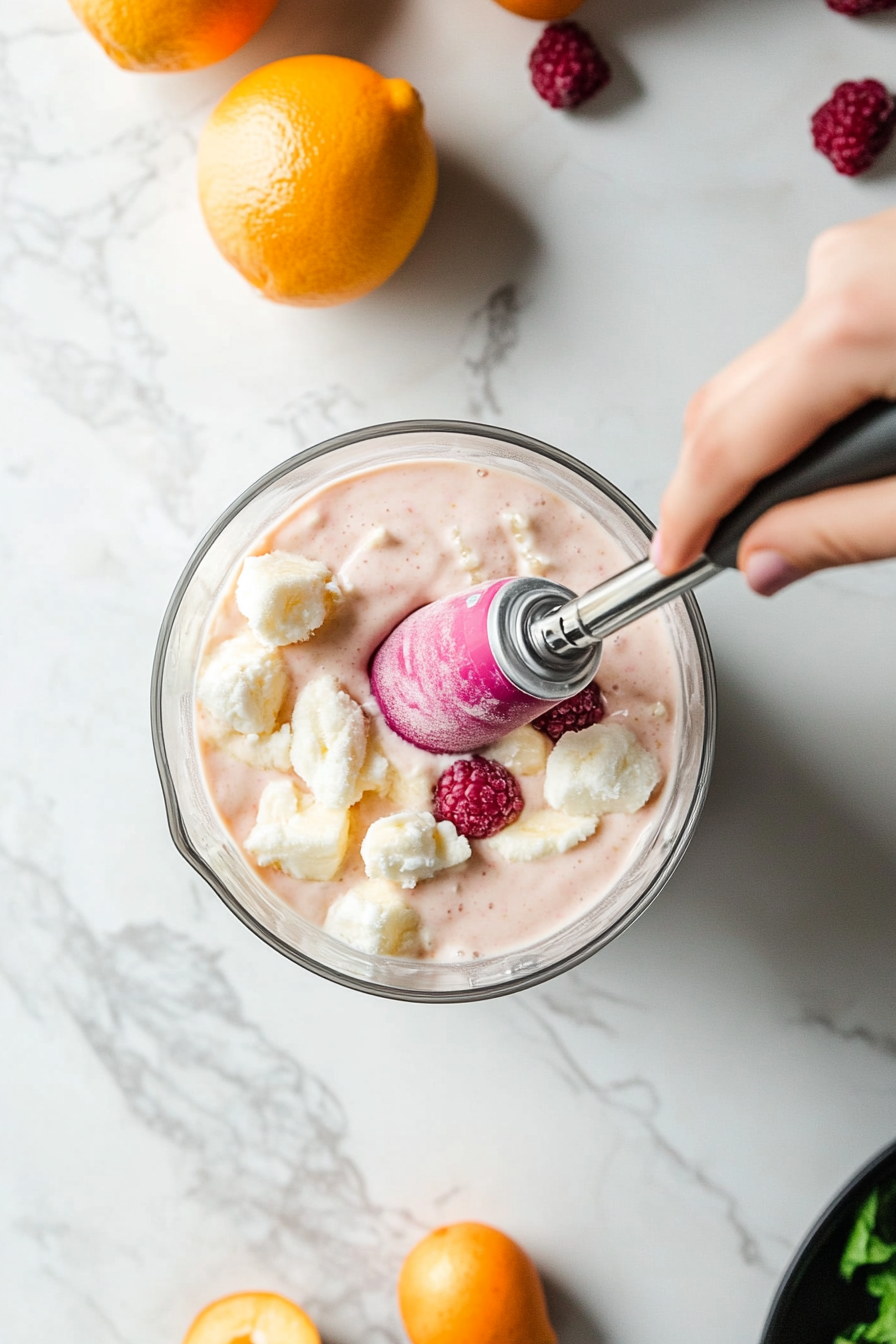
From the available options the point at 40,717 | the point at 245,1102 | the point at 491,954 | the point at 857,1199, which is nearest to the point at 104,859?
the point at 40,717

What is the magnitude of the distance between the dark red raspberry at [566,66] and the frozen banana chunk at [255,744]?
82 centimetres

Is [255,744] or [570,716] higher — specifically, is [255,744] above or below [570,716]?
above

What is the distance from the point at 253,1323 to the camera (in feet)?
4.31

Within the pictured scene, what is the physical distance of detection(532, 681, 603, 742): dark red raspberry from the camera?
118 cm

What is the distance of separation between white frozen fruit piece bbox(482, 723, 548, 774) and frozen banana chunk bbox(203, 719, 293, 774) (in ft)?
0.70

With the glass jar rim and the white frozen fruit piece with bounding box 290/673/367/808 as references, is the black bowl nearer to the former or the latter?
the glass jar rim

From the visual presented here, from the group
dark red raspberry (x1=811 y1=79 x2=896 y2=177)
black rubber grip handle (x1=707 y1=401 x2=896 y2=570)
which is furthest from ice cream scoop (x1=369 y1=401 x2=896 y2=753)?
dark red raspberry (x1=811 y1=79 x2=896 y2=177)

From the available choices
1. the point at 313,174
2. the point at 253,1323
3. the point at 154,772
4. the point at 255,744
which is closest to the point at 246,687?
the point at 255,744

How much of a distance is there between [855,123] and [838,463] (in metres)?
0.89

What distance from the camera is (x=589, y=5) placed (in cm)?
136

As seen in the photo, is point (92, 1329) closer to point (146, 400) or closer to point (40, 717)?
point (40, 717)

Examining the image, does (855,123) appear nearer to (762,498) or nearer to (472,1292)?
(762,498)

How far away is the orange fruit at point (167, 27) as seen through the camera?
119 cm

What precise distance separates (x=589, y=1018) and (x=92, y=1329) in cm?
74
